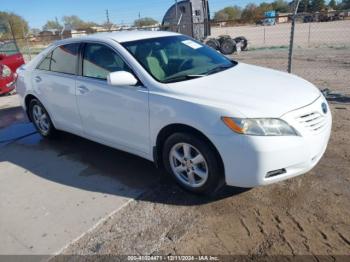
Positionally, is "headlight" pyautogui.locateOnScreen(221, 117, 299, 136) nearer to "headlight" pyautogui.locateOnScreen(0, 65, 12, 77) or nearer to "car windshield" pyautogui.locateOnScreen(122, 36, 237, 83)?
"car windshield" pyautogui.locateOnScreen(122, 36, 237, 83)

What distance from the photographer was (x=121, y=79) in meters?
3.42

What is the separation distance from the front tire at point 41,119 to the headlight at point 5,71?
389cm

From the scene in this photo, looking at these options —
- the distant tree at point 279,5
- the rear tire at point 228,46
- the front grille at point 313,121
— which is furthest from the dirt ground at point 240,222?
the distant tree at point 279,5

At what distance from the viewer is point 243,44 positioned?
18844 millimetres

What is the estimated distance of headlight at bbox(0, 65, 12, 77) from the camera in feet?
28.1

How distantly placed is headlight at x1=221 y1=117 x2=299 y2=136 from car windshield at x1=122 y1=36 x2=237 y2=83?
3.02ft

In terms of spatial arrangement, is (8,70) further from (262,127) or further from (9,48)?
(262,127)

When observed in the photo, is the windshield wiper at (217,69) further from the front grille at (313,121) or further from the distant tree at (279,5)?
the distant tree at (279,5)

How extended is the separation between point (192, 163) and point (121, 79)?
3.68ft

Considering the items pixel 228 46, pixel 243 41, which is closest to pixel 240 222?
pixel 228 46

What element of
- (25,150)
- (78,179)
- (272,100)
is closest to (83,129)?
(78,179)

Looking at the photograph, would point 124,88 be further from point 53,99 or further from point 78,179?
point 53,99

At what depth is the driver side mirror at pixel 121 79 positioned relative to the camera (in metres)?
3.42

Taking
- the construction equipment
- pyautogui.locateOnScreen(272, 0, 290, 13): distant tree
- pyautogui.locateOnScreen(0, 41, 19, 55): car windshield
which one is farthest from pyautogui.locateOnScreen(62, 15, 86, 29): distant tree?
pyautogui.locateOnScreen(272, 0, 290, 13): distant tree
